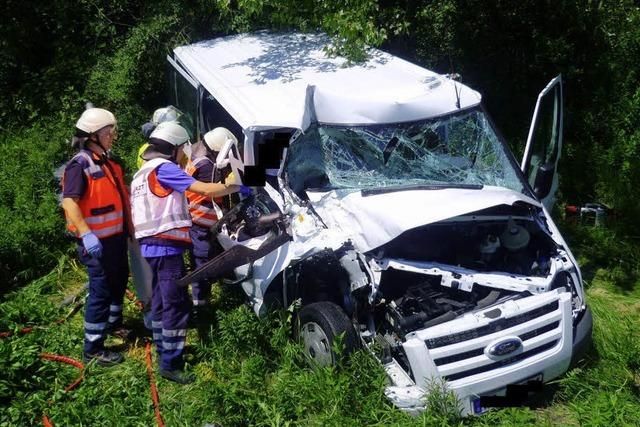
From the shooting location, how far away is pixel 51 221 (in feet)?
20.5

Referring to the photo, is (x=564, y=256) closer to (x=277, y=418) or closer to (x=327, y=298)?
(x=327, y=298)

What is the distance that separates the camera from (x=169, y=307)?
4398mm

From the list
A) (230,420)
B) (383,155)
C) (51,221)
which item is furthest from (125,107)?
(230,420)

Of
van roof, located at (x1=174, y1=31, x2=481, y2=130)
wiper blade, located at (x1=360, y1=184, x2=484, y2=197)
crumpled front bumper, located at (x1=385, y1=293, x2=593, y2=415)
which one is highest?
van roof, located at (x1=174, y1=31, x2=481, y2=130)

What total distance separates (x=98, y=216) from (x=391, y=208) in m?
1.99

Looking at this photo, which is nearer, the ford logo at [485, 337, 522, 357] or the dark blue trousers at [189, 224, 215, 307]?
the ford logo at [485, 337, 522, 357]

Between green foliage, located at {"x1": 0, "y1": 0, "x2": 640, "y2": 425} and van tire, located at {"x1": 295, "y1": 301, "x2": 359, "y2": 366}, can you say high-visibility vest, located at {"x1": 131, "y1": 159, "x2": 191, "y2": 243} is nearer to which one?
green foliage, located at {"x1": 0, "y1": 0, "x2": 640, "y2": 425}

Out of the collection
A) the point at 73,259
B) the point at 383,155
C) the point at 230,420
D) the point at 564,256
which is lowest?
the point at 73,259

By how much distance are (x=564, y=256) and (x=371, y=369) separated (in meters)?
1.49

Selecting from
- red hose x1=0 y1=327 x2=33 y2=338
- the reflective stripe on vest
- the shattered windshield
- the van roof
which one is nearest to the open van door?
the shattered windshield

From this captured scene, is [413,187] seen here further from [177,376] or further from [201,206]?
[177,376]

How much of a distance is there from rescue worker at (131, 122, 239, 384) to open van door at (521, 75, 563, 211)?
2186mm

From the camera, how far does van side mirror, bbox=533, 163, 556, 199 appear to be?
14.8 ft

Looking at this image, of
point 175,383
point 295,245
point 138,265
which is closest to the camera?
point 295,245
